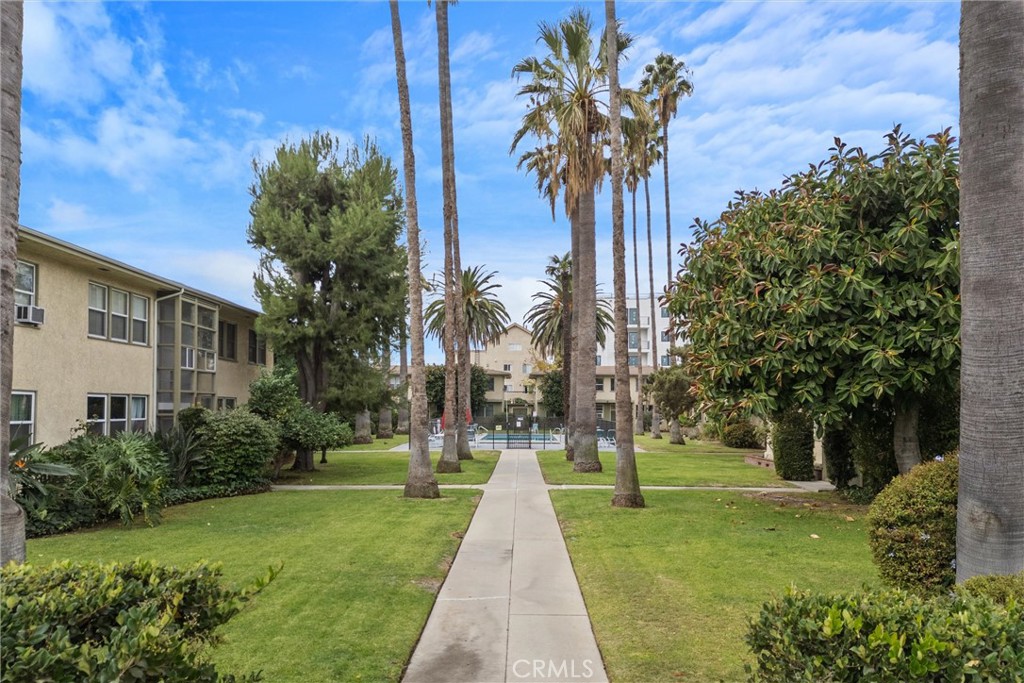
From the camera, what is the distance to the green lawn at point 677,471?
19.0 meters

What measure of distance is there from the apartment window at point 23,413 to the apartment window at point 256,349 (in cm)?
1208

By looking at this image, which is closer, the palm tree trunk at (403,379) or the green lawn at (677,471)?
the green lawn at (677,471)

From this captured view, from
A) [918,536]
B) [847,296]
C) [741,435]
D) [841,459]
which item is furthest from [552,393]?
[918,536]

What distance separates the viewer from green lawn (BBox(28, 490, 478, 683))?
5617mm

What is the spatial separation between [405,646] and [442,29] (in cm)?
2014

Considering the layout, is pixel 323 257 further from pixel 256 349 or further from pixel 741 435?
pixel 741 435

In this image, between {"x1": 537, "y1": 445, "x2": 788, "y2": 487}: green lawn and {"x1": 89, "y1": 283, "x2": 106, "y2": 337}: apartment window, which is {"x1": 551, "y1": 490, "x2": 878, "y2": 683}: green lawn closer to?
{"x1": 537, "y1": 445, "x2": 788, "y2": 487}: green lawn

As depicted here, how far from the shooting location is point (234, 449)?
16.0 m

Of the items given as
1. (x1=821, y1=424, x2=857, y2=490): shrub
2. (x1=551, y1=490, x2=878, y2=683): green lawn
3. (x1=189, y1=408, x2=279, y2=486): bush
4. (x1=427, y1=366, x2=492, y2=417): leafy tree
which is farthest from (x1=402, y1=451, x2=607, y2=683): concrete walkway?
(x1=427, y1=366, x2=492, y2=417): leafy tree

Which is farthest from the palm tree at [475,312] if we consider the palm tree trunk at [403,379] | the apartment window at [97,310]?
the apartment window at [97,310]

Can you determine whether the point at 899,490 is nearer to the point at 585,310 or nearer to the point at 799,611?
the point at 799,611

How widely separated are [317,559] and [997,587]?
773cm

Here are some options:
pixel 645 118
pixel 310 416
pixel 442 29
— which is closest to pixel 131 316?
pixel 310 416

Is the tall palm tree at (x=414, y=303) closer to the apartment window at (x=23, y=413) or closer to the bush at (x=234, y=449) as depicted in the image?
the bush at (x=234, y=449)
